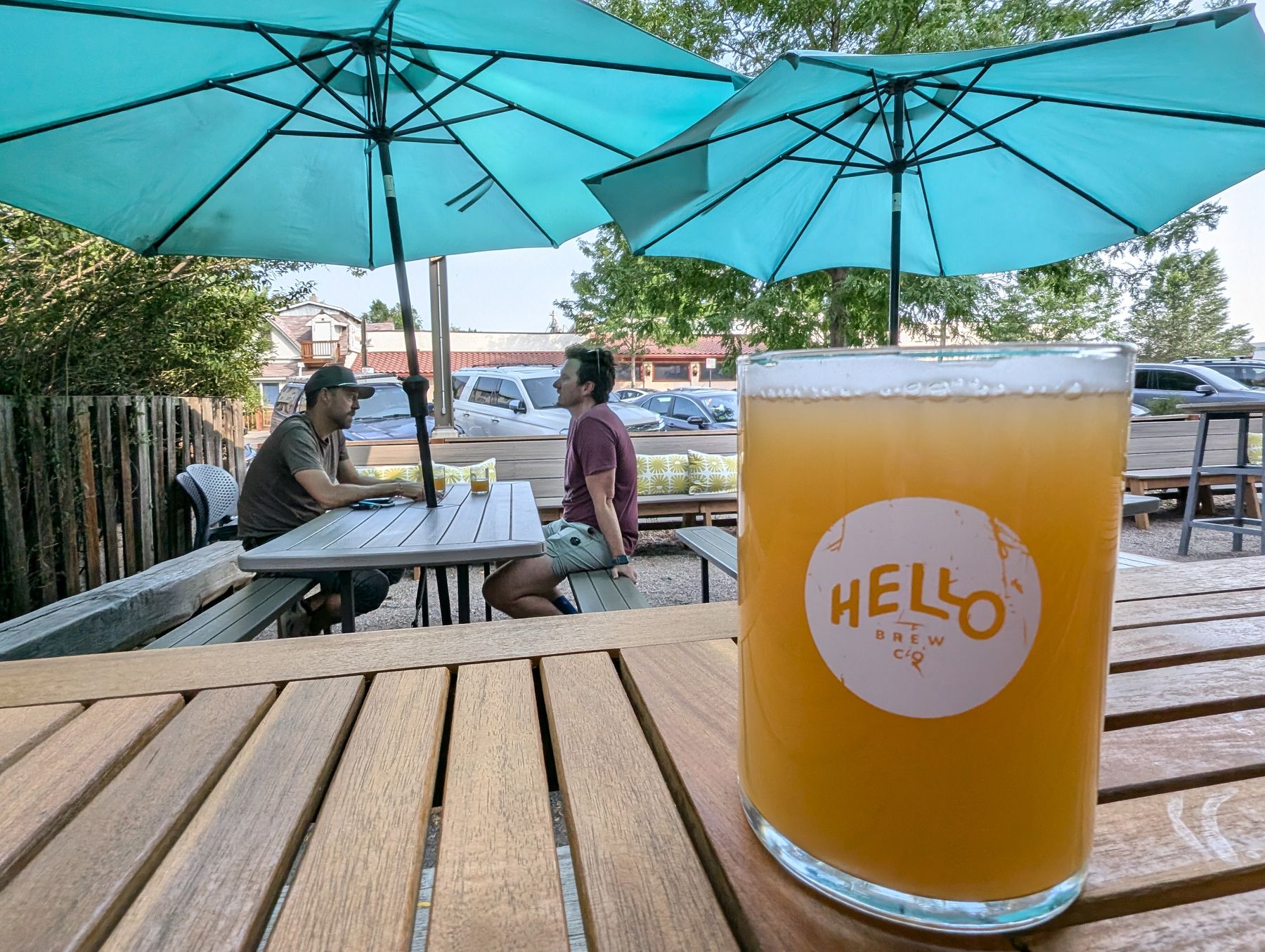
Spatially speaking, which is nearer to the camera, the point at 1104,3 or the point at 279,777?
the point at 279,777

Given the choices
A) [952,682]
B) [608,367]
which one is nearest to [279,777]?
[952,682]

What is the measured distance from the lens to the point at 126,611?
2.60 meters

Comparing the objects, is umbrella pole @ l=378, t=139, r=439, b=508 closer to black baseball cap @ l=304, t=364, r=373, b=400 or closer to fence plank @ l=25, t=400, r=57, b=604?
black baseball cap @ l=304, t=364, r=373, b=400

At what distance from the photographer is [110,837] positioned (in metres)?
0.45

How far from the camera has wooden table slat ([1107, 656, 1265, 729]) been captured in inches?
23.8

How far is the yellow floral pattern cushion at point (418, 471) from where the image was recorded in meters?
5.05

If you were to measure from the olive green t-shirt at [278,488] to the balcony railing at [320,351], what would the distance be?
33220 millimetres

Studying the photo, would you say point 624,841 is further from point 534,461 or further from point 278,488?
point 534,461

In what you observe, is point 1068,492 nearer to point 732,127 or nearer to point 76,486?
point 732,127

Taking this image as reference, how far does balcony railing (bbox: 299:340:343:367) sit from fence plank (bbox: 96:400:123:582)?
32171mm

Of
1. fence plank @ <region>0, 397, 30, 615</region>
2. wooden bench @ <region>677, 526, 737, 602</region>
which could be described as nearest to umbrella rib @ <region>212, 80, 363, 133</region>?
fence plank @ <region>0, 397, 30, 615</region>

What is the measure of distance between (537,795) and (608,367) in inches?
119

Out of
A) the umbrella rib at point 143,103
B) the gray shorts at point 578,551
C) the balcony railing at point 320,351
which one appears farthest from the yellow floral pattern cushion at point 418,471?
the balcony railing at point 320,351

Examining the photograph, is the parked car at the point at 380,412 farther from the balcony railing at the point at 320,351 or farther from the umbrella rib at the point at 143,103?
the balcony railing at the point at 320,351
